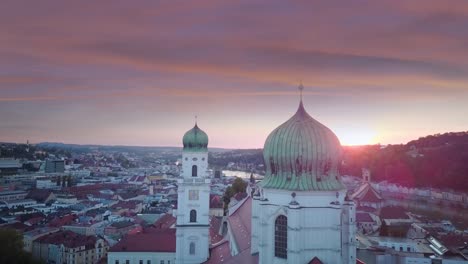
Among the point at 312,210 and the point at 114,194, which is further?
the point at 114,194

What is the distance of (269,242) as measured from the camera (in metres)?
20.0

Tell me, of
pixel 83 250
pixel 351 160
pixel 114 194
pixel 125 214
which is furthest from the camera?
pixel 351 160

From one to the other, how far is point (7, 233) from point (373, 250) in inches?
973

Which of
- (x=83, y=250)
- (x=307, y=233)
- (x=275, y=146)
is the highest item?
(x=275, y=146)

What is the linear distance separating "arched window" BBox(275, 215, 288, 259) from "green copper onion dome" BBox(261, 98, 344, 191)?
128 cm

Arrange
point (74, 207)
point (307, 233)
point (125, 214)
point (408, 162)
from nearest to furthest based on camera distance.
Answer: point (307, 233) → point (125, 214) → point (74, 207) → point (408, 162)

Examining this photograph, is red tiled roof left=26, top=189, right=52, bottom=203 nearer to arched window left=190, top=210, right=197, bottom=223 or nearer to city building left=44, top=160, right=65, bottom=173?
arched window left=190, top=210, right=197, bottom=223

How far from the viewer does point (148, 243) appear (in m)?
39.1

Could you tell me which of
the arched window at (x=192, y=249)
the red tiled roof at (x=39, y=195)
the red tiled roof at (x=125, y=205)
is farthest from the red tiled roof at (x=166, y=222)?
the red tiled roof at (x=39, y=195)

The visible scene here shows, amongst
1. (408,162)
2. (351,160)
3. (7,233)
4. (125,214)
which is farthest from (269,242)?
(351,160)

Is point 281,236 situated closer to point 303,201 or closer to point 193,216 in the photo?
point 303,201

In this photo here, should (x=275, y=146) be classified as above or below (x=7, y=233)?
above

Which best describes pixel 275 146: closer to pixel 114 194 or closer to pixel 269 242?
pixel 269 242

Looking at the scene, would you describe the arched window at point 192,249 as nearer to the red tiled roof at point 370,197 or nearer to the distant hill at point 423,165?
the red tiled roof at point 370,197
